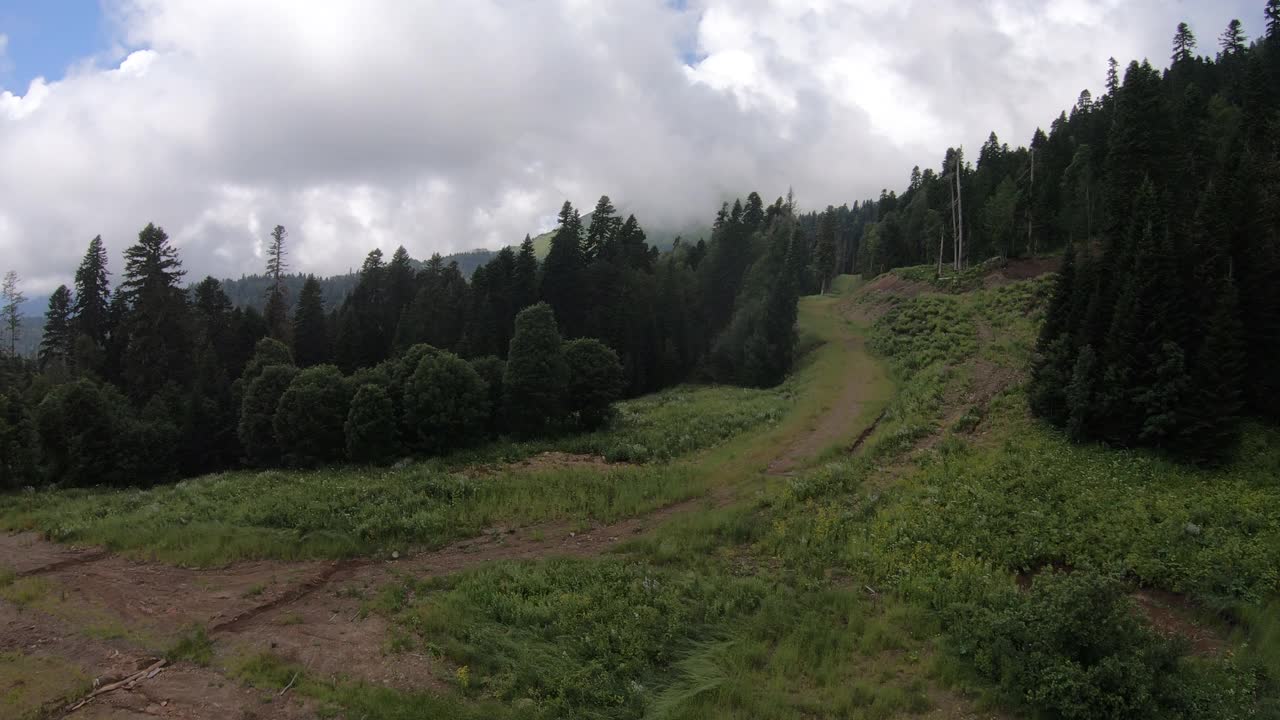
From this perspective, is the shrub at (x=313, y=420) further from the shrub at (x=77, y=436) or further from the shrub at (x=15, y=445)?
the shrub at (x=77, y=436)

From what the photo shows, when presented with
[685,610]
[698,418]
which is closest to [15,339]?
[698,418]

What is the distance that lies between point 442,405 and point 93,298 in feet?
155

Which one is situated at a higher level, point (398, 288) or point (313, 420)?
point (398, 288)

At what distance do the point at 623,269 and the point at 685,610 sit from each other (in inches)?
1890

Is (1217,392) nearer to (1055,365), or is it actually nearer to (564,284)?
(1055,365)

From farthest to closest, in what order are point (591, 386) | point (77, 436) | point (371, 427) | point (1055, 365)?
point (77, 436) < point (591, 386) < point (371, 427) < point (1055, 365)

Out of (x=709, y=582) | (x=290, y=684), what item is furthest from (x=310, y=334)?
(x=709, y=582)

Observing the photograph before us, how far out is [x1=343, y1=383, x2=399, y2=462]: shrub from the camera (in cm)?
2897

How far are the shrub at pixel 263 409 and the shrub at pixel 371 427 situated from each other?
8.47m

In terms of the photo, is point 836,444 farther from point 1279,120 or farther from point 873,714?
point 1279,120

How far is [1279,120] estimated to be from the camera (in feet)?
121

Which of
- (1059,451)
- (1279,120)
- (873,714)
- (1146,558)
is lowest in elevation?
(873,714)

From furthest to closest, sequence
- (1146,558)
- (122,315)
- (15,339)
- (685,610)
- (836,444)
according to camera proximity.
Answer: (15,339) < (122,315) < (836,444) < (1146,558) < (685,610)

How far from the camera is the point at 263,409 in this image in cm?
3512
